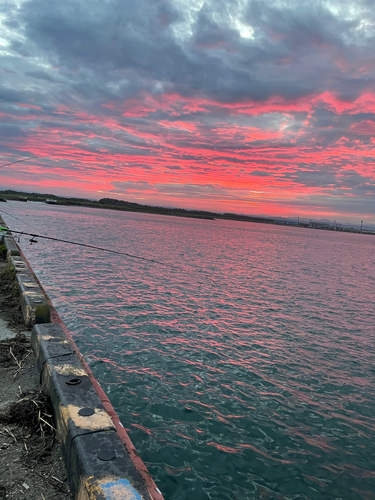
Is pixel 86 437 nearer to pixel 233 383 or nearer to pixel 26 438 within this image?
pixel 26 438

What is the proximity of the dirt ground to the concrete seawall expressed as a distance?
0.15 m

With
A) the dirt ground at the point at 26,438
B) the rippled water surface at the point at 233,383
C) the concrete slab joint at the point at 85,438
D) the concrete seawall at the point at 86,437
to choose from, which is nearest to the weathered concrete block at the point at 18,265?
the rippled water surface at the point at 233,383

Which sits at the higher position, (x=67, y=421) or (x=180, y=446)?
(x=67, y=421)

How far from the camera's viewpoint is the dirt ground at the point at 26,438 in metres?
3.27

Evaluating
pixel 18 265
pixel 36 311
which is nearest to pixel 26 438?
pixel 36 311

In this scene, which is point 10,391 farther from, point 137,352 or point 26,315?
point 137,352

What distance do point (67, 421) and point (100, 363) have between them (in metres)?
5.42

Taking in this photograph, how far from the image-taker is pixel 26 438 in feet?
12.8

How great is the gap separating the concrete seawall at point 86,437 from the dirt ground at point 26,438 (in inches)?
6.1

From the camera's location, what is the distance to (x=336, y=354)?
444 inches

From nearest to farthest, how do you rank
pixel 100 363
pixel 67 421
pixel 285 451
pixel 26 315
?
pixel 67 421 → pixel 285 451 → pixel 26 315 → pixel 100 363

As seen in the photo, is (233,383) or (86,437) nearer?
(86,437)

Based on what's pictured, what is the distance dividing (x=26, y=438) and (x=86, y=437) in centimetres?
114

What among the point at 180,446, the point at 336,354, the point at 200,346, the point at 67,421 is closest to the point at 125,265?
the point at 200,346
